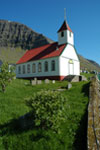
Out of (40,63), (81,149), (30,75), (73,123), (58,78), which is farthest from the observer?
(30,75)

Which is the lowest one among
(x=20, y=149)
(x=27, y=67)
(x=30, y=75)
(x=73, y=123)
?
(x=20, y=149)

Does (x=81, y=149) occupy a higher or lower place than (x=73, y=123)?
lower

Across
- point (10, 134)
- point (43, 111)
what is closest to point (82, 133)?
point (43, 111)

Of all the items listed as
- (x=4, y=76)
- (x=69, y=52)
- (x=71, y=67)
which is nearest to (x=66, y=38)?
(x=69, y=52)

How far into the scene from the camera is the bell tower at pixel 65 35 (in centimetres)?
3000

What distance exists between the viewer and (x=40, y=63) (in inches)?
1260

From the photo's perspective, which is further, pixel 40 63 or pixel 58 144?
pixel 40 63

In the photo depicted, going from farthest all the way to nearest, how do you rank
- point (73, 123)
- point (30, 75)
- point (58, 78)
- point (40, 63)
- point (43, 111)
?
point (30, 75) → point (40, 63) → point (58, 78) → point (73, 123) → point (43, 111)

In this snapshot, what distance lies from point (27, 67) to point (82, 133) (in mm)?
31775

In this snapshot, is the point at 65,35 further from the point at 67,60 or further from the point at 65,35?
the point at 67,60

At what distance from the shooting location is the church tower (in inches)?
1181

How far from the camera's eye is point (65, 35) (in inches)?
1186

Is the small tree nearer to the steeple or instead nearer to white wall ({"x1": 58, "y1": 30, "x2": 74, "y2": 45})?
the steeple

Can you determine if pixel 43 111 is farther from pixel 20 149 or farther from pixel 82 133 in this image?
pixel 82 133
